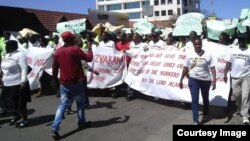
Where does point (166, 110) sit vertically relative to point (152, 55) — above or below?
below

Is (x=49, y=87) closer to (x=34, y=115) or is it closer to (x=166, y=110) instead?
(x=34, y=115)

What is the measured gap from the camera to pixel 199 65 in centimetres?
751

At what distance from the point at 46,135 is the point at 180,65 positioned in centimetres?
373

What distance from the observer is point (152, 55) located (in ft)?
33.4

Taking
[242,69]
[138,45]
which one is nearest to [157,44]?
[138,45]

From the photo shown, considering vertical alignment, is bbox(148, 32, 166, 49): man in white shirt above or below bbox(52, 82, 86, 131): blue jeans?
above

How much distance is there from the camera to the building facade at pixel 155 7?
102 metres

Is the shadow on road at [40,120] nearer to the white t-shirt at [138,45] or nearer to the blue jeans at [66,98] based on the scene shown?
the blue jeans at [66,98]

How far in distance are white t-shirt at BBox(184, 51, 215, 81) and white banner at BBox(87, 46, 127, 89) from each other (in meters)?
3.40

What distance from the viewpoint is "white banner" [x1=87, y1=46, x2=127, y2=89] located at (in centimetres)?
1078

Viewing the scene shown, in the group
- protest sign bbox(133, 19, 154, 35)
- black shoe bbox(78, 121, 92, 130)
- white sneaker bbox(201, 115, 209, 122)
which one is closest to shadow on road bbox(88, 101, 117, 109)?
black shoe bbox(78, 121, 92, 130)

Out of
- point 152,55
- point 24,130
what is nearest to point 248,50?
point 152,55

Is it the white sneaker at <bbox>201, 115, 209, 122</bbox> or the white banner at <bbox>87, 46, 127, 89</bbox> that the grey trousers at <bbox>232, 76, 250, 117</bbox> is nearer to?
the white sneaker at <bbox>201, 115, 209, 122</bbox>

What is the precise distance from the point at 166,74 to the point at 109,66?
199 centimetres
